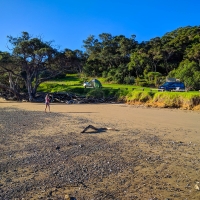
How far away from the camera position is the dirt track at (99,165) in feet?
18.0

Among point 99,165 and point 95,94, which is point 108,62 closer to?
point 95,94

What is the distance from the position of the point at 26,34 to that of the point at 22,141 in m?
27.3

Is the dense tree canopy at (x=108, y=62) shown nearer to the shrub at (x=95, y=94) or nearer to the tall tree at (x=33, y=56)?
the tall tree at (x=33, y=56)

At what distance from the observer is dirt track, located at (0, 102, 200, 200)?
5.48 meters

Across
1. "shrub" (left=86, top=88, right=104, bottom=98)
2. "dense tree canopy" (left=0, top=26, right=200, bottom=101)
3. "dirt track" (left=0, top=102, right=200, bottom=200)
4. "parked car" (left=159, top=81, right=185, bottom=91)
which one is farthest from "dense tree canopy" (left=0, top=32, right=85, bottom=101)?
"dirt track" (left=0, top=102, right=200, bottom=200)

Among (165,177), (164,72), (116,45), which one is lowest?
(165,177)

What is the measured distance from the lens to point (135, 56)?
50156 millimetres

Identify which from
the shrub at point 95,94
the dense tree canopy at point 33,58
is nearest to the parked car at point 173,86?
the shrub at point 95,94

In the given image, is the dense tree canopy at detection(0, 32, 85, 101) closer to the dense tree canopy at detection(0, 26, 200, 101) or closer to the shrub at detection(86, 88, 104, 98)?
the dense tree canopy at detection(0, 26, 200, 101)

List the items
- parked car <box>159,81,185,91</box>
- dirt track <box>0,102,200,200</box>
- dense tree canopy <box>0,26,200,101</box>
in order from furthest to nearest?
dense tree canopy <box>0,26,200,101</box> → parked car <box>159,81,185,91</box> → dirt track <box>0,102,200,200</box>

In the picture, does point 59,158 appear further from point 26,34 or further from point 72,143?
point 26,34

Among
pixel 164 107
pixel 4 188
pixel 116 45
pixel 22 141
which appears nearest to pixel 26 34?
pixel 164 107

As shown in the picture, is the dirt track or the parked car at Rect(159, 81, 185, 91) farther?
the parked car at Rect(159, 81, 185, 91)

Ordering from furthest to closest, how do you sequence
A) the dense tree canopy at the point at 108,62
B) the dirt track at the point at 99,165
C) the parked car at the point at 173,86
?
the dense tree canopy at the point at 108,62
the parked car at the point at 173,86
the dirt track at the point at 99,165
